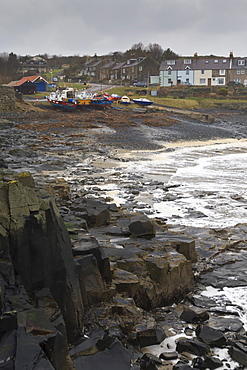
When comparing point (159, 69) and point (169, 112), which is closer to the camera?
point (169, 112)

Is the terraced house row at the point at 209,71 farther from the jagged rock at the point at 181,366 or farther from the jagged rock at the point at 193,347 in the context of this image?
the jagged rock at the point at 181,366

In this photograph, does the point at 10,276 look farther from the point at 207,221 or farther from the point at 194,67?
the point at 194,67

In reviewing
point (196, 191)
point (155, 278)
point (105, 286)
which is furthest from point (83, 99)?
point (105, 286)

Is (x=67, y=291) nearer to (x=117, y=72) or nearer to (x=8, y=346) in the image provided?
(x=8, y=346)

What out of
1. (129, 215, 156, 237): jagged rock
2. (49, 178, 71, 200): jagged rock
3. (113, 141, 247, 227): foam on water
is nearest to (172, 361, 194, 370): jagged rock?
(129, 215, 156, 237): jagged rock

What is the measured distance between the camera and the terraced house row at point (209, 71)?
88812 mm

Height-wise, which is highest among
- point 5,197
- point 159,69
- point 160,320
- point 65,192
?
point 159,69

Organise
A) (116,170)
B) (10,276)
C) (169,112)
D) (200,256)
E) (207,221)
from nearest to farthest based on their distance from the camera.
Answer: (10,276) → (200,256) → (207,221) → (116,170) → (169,112)

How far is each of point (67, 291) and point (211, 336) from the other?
273cm

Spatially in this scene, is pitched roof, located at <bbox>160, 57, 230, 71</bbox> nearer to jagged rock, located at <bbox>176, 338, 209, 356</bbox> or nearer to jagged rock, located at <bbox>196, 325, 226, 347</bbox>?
jagged rock, located at <bbox>196, 325, 226, 347</bbox>

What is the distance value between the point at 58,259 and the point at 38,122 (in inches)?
1517

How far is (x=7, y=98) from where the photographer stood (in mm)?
52031

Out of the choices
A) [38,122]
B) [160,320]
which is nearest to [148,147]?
[38,122]

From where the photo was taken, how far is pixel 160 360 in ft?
23.2
